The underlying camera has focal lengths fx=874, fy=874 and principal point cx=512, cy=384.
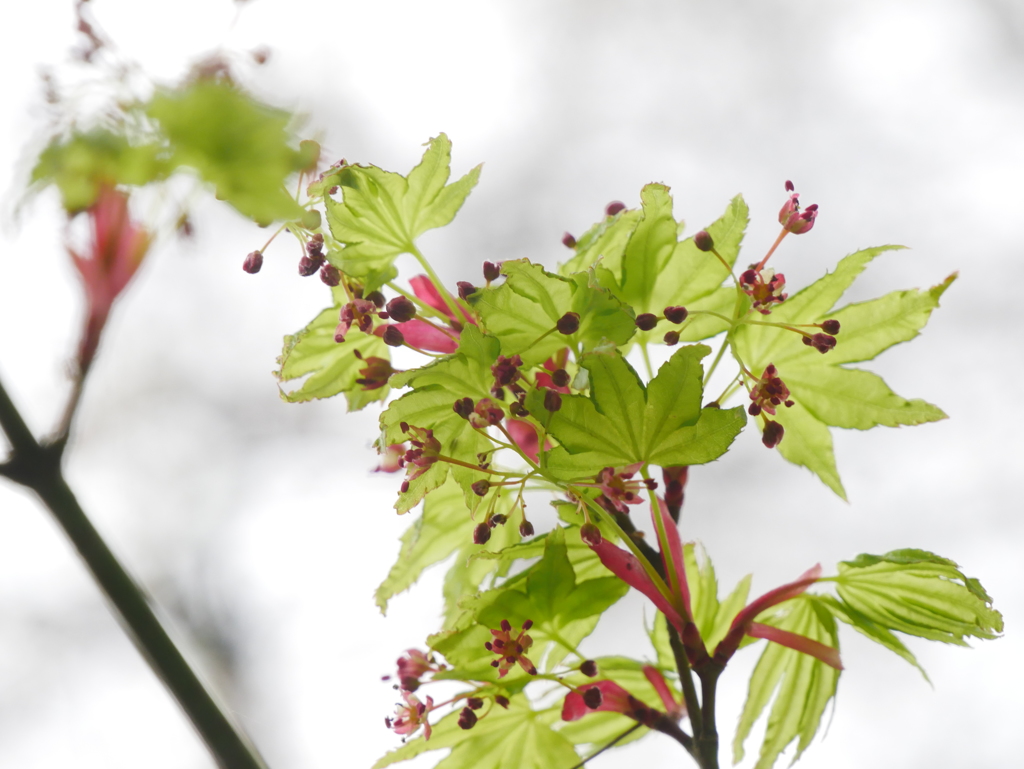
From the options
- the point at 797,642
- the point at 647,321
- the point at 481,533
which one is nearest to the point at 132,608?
the point at 481,533

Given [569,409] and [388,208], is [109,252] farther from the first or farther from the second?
[569,409]

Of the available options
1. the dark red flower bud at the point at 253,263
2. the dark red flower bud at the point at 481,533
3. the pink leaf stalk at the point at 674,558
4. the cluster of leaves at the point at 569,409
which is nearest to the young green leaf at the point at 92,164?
the cluster of leaves at the point at 569,409

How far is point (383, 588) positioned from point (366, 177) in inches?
13.7

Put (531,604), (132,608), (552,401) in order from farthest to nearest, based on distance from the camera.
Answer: (531,604) < (552,401) < (132,608)

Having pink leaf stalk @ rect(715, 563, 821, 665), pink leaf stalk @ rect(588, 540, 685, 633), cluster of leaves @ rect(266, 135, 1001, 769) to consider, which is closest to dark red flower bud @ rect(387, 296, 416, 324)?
cluster of leaves @ rect(266, 135, 1001, 769)

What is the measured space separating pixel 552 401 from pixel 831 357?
0.29 metres

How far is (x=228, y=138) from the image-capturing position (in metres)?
0.52

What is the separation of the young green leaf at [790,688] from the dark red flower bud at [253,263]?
497 mm

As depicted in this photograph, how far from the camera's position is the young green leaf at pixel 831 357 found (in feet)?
2.26

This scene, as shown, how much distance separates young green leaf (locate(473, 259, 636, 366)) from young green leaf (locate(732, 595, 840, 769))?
30 cm

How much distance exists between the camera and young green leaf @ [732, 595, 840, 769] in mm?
735

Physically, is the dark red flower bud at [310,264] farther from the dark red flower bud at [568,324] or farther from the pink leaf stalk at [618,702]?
the pink leaf stalk at [618,702]

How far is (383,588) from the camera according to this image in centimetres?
76

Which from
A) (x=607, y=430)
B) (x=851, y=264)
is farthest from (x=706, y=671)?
(x=851, y=264)
